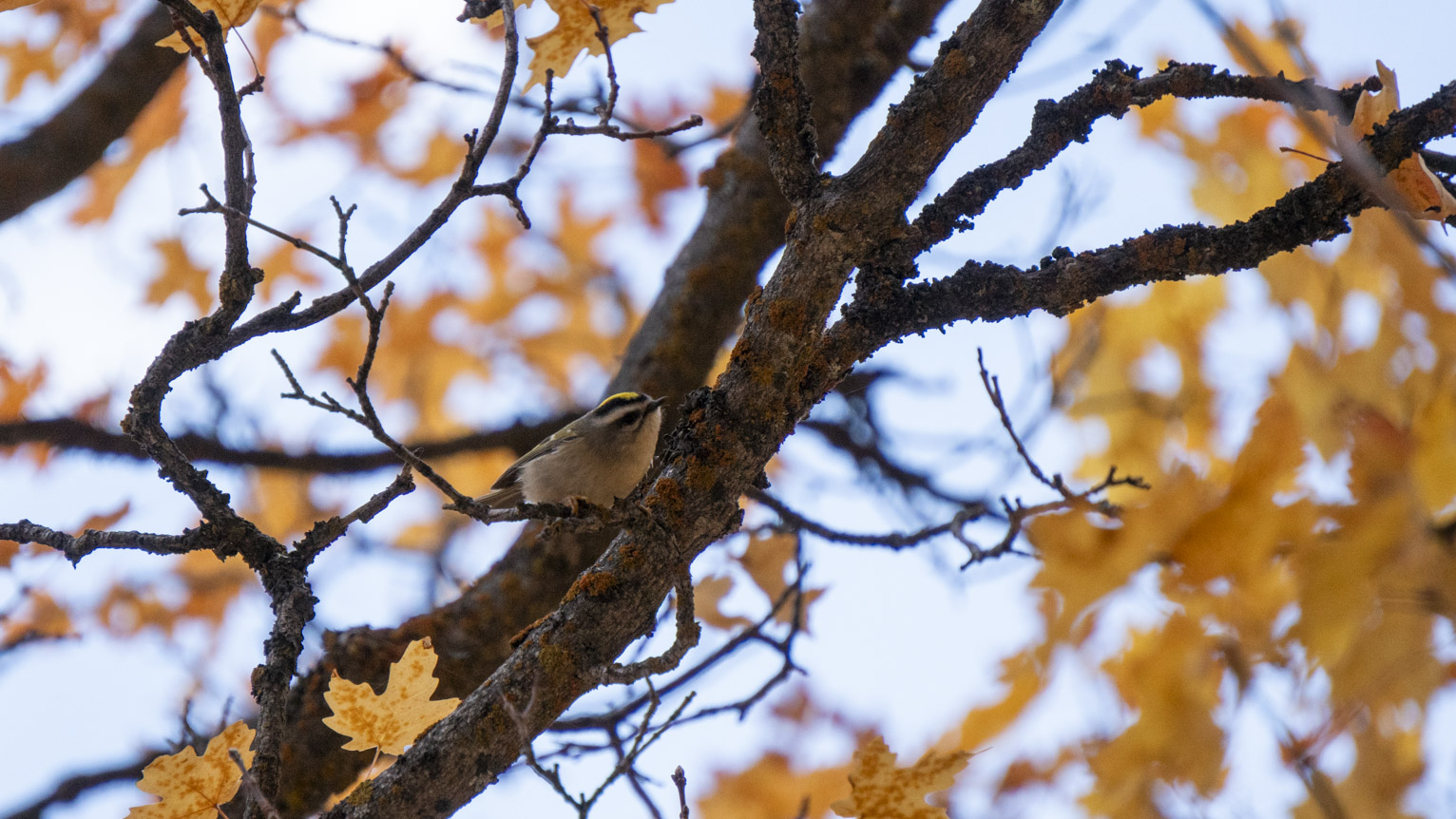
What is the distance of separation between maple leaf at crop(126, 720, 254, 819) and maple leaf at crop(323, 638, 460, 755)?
0.19 meters

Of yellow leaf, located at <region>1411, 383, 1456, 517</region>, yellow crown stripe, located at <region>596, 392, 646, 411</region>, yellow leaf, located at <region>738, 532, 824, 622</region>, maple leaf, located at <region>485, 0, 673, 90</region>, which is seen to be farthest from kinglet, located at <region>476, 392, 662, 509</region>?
yellow leaf, located at <region>1411, 383, 1456, 517</region>

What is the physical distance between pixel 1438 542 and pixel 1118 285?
1643mm

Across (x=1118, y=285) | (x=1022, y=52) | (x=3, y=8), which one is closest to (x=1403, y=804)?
(x=1118, y=285)

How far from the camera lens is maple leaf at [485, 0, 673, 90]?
91.4 inches

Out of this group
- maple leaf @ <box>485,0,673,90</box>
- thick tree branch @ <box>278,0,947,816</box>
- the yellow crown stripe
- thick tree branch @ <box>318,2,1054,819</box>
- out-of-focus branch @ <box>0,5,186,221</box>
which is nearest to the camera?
thick tree branch @ <box>318,2,1054,819</box>

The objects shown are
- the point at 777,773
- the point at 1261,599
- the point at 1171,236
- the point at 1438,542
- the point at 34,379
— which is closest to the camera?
the point at 1171,236

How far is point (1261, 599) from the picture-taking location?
3229 millimetres

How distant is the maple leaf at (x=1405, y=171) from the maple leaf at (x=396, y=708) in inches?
82.6

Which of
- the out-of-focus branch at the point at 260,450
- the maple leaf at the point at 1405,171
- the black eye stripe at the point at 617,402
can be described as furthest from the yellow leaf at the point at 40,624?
the maple leaf at the point at 1405,171

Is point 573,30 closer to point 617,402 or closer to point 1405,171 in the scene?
point 1405,171

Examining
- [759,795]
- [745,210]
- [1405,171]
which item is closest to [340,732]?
[1405,171]

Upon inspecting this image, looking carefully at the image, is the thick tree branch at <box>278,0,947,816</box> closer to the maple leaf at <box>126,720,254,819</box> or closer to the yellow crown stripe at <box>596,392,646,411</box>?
the yellow crown stripe at <box>596,392,646,411</box>

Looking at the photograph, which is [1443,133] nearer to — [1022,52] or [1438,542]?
[1022,52]

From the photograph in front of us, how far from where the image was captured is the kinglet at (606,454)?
4.11 meters
